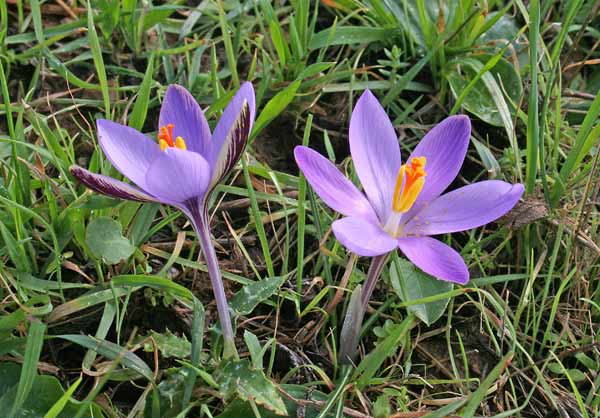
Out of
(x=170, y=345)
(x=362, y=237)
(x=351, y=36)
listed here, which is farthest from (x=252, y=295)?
(x=351, y=36)

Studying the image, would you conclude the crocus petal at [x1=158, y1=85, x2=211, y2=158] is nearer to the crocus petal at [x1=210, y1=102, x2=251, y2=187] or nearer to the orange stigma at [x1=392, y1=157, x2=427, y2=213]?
the crocus petal at [x1=210, y1=102, x2=251, y2=187]

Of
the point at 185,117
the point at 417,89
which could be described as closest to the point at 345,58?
the point at 417,89

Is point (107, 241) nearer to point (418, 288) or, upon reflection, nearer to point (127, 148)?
point (127, 148)

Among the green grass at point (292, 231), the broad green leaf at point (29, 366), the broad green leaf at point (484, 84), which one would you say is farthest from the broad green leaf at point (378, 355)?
the broad green leaf at point (484, 84)

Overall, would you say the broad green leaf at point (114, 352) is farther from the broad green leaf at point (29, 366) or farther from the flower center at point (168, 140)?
the flower center at point (168, 140)

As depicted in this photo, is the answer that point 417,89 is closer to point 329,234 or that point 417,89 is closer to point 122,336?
point 329,234
